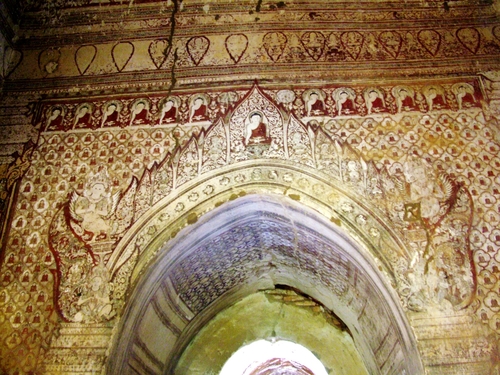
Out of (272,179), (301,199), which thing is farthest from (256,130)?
(301,199)

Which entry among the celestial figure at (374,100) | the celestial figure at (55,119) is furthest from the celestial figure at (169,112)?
the celestial figure at (374,100)

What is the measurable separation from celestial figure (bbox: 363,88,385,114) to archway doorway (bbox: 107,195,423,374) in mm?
1062

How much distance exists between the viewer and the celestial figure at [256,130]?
3792 mm

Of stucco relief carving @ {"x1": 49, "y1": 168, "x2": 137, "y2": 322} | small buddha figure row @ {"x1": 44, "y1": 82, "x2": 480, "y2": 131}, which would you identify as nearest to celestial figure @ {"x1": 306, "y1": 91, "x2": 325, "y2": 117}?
small buddha figure row @ {"x1": 44, "y1": 82, "x2": 480, "y2": 131}

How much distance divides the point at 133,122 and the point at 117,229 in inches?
37.6

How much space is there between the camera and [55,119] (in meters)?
4.05

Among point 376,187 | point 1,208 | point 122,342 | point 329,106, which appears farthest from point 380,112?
point 1,208

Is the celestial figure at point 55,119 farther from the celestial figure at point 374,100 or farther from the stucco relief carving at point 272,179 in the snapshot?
the celestial figure at point 374,100

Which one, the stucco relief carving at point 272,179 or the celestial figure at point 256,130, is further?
the celestial figure at point 256,130

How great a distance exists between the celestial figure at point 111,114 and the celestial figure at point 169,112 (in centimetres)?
38

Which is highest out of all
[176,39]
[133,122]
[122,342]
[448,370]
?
[176,39]

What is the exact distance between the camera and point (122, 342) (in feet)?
10.9

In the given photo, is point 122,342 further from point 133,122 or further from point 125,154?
point 133,122

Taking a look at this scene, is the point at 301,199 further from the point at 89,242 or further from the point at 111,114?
the point at 111,114
